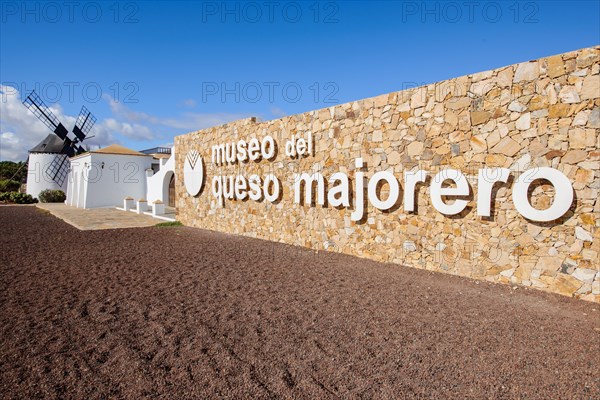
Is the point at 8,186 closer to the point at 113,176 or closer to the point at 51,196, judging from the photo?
the point at 51,196

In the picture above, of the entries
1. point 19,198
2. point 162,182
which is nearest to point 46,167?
point 19,198

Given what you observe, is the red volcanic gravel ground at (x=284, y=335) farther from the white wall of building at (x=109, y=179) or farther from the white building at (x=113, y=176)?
the white wall of building at (x=109, y=179)

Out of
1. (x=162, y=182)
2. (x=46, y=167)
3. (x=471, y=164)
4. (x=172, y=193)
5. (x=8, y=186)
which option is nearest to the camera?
(x=471, y=164)

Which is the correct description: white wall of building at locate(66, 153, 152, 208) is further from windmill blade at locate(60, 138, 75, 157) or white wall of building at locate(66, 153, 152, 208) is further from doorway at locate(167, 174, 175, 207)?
windmill blade at locate(60, 138, 75, 157)

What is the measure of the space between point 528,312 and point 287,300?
2.95m

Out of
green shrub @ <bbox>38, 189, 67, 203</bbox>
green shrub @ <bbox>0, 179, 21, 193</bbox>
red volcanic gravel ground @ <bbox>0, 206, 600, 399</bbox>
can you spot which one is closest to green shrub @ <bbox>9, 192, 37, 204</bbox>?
green shrub @ <bbox>38, 189, 67, 203</bbox>

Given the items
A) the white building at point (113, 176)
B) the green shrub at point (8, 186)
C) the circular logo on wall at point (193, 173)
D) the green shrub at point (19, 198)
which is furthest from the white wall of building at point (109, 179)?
the green shrub at point (8, 186)

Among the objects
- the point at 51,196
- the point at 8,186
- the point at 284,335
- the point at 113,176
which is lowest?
the point at 284,335

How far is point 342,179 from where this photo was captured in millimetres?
7719

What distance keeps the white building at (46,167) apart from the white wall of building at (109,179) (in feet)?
21.6

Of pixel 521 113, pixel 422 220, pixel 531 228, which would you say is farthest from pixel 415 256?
pixel 521 113

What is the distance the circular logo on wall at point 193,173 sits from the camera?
493 inches

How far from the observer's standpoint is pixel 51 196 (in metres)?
27.1

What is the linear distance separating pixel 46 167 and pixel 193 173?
72.2 ft
